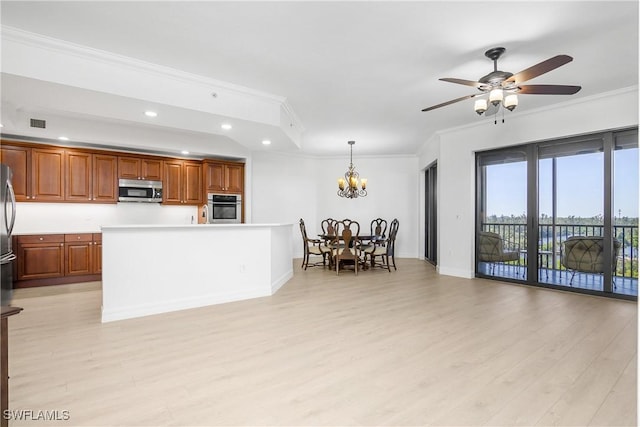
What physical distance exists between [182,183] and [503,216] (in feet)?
19.6

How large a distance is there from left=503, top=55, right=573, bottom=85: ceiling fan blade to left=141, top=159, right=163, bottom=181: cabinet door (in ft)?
18.6

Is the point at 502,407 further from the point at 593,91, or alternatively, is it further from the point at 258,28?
the point at 593,91

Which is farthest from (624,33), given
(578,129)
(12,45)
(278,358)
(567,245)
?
(12,45)

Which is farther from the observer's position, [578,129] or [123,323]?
[578,129]

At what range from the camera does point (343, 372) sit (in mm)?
2279

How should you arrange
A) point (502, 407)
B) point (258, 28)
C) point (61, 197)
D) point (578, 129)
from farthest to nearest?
1. point (61, 197)
2. point (578, 129)
3. point (258, 28)
4. point (502, 407)

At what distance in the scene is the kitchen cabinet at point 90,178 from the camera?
528 centimetres

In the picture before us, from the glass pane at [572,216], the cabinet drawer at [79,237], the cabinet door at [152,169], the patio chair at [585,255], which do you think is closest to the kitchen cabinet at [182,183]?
the cabinet door at [152,169]

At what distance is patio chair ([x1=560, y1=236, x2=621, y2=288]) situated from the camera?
14.5ft

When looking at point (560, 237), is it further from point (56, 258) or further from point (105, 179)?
point (56, 258)

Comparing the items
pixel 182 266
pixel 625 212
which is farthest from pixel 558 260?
pixel 182 266

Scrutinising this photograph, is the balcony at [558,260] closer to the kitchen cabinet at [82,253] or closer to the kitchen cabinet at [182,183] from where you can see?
the kitchen cabinet at [182,183]

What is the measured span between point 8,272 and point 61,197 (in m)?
1.40

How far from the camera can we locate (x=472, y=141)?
575cm
